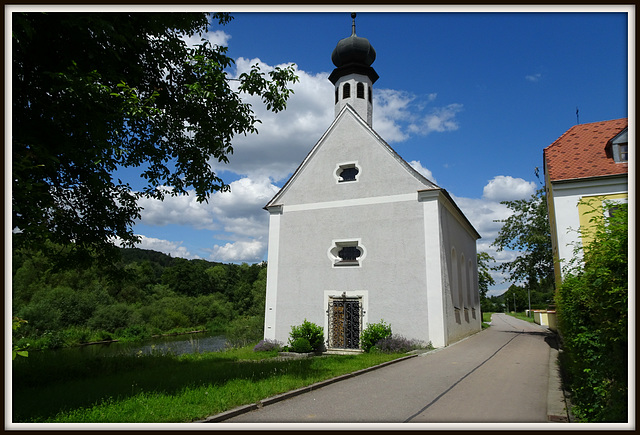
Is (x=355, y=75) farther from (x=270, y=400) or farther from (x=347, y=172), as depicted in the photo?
(x=270, y=400)

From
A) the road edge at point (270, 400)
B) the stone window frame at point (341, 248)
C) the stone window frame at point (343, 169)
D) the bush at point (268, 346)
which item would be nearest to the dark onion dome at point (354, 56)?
the stone window frame at point (343, 169)

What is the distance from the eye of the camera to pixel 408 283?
1636 cm

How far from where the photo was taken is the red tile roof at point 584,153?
15.2 m

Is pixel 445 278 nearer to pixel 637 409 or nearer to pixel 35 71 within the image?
pixel 637 409

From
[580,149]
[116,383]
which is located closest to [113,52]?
[116,383]

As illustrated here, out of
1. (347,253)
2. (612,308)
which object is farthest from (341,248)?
Result: (612,308)

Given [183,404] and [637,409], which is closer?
[637,409]

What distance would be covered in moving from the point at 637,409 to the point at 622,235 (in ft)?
5.09

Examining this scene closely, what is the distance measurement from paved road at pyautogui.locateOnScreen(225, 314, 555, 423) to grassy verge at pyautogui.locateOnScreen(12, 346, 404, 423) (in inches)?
26.9

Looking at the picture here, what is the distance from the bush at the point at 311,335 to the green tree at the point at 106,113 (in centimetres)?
971

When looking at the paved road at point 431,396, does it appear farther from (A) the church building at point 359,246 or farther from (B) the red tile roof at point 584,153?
(B) the red tile roof at point 584,153

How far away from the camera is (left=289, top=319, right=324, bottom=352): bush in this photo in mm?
16812

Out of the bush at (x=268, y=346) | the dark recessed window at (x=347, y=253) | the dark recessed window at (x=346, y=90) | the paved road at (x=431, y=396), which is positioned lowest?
the bush at (x=268, y=346)

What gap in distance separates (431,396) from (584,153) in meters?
14.0
